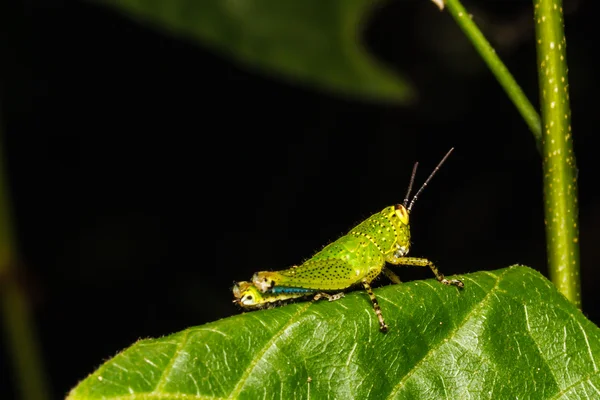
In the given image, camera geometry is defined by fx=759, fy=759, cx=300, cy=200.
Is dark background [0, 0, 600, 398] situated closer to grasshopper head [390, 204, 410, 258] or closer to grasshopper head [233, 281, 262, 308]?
grasshopper head [390, 204, 410, 258]

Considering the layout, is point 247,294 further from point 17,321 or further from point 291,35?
point 17,321

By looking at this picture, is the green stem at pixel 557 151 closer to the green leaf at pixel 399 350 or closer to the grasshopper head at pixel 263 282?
the green leaf at pixel 399 350

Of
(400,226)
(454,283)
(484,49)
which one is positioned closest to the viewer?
(454,283)

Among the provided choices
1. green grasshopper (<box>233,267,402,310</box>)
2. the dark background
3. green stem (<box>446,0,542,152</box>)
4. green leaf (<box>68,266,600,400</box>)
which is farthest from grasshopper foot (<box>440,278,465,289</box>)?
the dark background

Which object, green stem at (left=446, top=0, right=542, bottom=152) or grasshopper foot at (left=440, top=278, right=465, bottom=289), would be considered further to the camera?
green stem at (left=446, top=0, right=542, bottom=152)

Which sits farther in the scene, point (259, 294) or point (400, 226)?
point (400, 226)

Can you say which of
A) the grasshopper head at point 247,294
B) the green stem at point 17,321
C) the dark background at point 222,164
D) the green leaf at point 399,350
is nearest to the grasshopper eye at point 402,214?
the grasshopper head at point 247,294

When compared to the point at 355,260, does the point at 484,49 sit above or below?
above

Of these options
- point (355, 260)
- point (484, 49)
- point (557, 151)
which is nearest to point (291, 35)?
point (355, 260)
